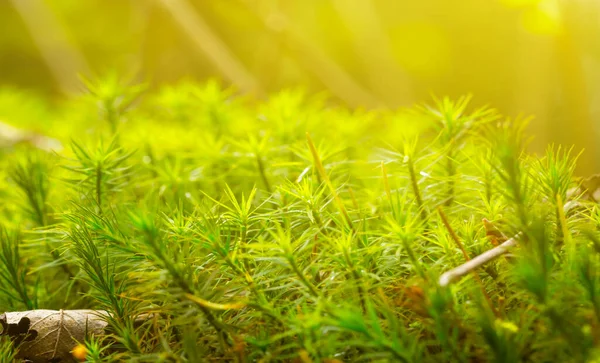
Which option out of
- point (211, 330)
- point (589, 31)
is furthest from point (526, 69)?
point (211, 330)

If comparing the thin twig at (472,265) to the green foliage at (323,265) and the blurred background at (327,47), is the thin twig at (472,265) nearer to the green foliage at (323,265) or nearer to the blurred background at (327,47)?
the green foliage at (323,265)

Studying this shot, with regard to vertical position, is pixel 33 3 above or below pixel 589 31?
above

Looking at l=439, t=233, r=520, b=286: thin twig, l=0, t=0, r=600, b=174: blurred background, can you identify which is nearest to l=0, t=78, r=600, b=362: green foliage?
l=439, t=233, r=520, b=286: thin twig

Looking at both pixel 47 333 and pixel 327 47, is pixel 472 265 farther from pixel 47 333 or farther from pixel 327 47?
pixel 327 47

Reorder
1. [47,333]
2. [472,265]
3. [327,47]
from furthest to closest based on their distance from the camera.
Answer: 1. [327,47]
2. [47,333]
3. [472,265]

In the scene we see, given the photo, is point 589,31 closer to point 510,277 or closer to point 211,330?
point 510,277

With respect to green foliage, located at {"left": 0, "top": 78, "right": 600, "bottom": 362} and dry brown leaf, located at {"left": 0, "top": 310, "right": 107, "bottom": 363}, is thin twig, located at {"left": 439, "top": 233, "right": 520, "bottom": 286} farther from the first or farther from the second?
dry brown leaf, located at {"left": 0, "top": 310, "right": 107, "bottom": 363}

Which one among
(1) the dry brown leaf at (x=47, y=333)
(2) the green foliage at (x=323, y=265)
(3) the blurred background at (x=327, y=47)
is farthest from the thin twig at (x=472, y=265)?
(3) the blurred background at (x=327, y=47)

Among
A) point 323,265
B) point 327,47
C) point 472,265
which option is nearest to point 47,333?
point 323,265
